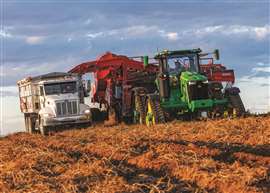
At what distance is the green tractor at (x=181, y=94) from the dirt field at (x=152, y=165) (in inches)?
172

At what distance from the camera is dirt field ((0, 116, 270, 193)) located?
27.9 feet

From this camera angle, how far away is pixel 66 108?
1020 inches

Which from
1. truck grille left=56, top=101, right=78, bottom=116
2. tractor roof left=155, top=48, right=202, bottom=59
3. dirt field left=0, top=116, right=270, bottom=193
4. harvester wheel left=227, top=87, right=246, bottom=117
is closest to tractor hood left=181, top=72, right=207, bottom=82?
tractor roof left=155, top=48, right=202, bottom=59

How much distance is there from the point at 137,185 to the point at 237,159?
3126mm

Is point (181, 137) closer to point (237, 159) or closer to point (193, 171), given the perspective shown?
point (237, 159)

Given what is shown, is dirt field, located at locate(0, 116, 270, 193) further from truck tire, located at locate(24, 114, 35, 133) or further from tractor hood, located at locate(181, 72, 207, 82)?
truck tire, located at locate(24, 114, 35, 133)

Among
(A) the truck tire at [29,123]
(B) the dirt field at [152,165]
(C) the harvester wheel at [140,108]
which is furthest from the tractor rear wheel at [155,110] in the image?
(A) the truck tire at [29,123]

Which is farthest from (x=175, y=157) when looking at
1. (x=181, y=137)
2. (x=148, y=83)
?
(x=148, y=83)

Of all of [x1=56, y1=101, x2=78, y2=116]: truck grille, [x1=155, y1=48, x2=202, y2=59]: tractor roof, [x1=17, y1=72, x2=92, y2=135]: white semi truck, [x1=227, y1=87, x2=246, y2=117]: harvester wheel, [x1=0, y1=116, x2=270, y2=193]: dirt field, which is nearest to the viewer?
[x1=0, y1=116, x2=270, y2=193]: dirt field

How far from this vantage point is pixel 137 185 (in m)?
8.62

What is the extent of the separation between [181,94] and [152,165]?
35.9 ft

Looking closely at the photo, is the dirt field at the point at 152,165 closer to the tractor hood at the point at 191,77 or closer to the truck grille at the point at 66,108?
the tractor hood at the point at 191,77

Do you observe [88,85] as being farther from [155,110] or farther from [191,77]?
[191,77]

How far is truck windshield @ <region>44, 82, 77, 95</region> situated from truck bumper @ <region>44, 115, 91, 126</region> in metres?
1.35
